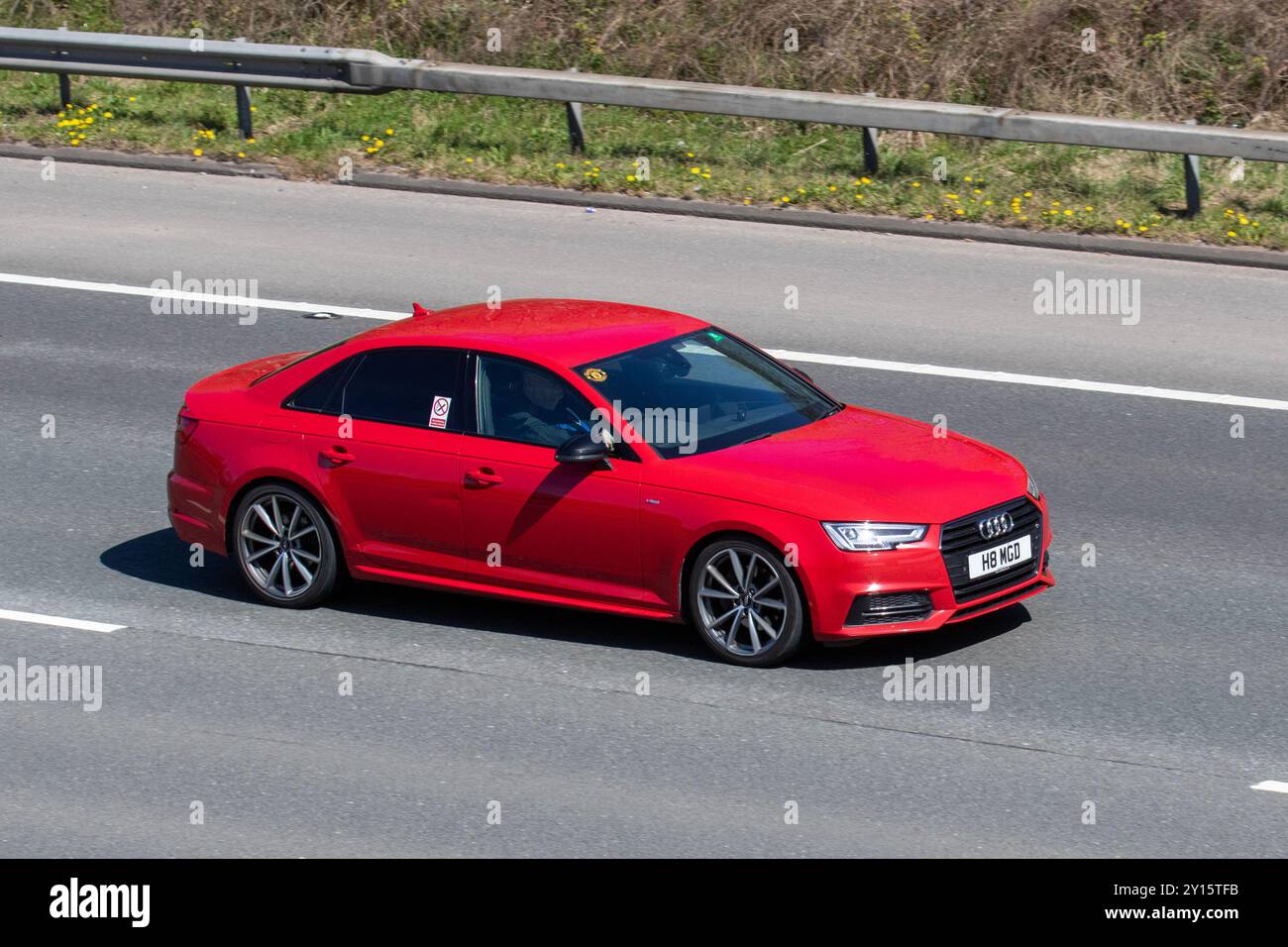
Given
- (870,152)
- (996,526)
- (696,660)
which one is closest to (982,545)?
(996,526)

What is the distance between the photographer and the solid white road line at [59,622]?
412 inches

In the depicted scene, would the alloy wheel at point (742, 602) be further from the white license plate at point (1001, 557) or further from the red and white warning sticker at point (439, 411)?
the red and white warning sticker at point (439, 411)

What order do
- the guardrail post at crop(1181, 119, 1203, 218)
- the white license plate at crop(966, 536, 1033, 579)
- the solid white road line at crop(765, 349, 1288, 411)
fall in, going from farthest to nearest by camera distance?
the guardrail post at crop(1181, 119, 1203, 218)
the solid white road line at crop(765, 349, 1288, 411)
the white license plate at crop(966, 536, 1033, 579)

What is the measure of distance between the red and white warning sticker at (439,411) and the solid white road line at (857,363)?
4835 mm

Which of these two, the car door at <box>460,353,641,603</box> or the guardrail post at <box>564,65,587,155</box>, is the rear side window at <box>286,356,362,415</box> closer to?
the car door at <box>460,353,641,603</box>

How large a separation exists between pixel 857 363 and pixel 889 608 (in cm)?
545

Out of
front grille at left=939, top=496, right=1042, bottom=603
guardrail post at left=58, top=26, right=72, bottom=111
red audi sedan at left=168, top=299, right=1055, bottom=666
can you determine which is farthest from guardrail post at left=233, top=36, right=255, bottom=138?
front grille at left=939, top=496, right=1042, bottom=603

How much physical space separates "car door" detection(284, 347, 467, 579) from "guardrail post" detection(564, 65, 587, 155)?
30.9 ft

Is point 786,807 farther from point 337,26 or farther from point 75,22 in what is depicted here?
point 75,22

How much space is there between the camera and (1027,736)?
8.80 meters

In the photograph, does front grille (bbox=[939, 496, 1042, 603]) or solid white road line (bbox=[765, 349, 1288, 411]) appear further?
solid white road line (bbox=[765, 349, 1288, 411])

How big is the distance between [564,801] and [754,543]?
1790mm

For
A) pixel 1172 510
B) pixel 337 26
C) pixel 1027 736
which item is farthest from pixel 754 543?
pixel 337 26

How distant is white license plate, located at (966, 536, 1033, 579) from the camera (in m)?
9.51
